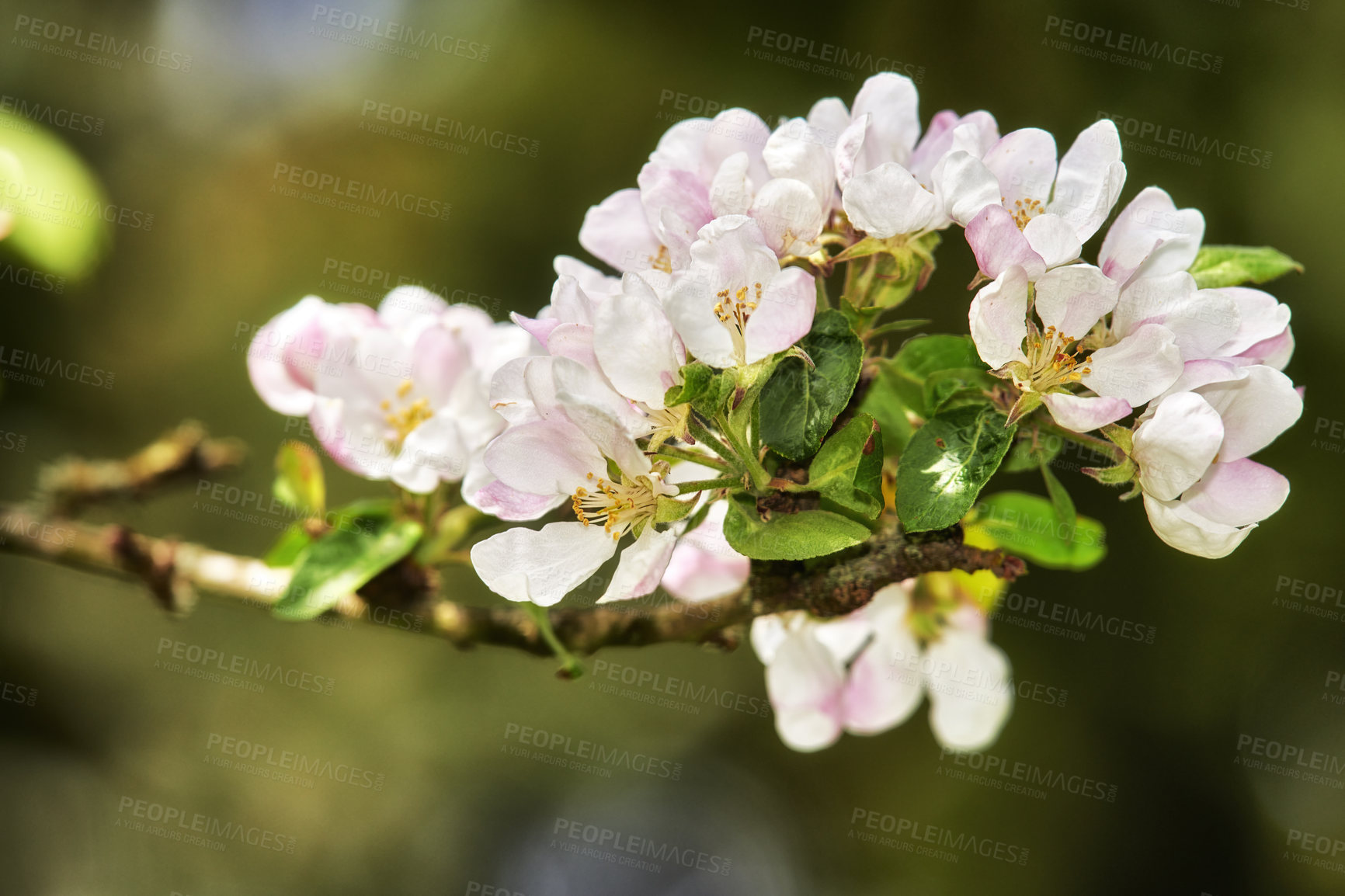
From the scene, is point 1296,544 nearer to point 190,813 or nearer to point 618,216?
point 618,216

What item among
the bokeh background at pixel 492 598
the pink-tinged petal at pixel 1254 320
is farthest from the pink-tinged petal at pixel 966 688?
the bokeh background at pixel 492 598

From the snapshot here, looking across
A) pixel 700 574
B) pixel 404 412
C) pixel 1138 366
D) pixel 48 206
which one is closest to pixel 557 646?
pixel 700 574

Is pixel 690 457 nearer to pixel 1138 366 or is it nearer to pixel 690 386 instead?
pixel 690 386

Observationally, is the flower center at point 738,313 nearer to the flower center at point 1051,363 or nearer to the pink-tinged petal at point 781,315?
the pink-tinged petal at point 781,315

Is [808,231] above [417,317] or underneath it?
above

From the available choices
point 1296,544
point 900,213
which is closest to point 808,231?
point 900,213

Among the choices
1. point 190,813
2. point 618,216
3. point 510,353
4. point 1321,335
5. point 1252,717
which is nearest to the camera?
point 618,216

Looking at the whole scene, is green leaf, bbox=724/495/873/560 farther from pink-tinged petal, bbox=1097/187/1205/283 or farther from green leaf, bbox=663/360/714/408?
pink-tinged petal, bbox=1097/187/1205/283
